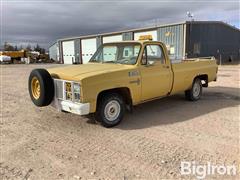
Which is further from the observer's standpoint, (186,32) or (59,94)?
(186,32)

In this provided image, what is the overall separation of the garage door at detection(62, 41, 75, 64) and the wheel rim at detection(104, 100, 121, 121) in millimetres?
40804

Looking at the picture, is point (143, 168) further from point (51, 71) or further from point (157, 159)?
point (51, 71)

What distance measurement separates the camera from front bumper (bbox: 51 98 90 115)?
16.6 feet

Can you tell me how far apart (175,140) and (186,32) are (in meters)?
23.4

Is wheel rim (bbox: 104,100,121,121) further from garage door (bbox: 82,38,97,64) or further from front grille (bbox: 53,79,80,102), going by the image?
garage door (bbox: 82,38,97,64)

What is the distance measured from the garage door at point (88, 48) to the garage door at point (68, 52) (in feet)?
11.2

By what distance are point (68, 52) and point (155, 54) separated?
43.3m

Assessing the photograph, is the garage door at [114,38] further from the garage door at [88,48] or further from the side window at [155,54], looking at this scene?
the side window at [155,54]

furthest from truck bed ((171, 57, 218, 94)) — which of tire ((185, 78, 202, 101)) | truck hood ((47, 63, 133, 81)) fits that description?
truck hood ((47, 63, 133, 81))

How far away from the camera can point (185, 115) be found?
6555 millimetres

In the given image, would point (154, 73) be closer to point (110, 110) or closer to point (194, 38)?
point (110, 110)

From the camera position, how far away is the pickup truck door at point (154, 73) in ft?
20.3

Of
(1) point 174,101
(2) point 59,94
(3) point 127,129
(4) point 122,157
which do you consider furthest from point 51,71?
(1) point 174,101

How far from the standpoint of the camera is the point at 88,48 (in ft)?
138
